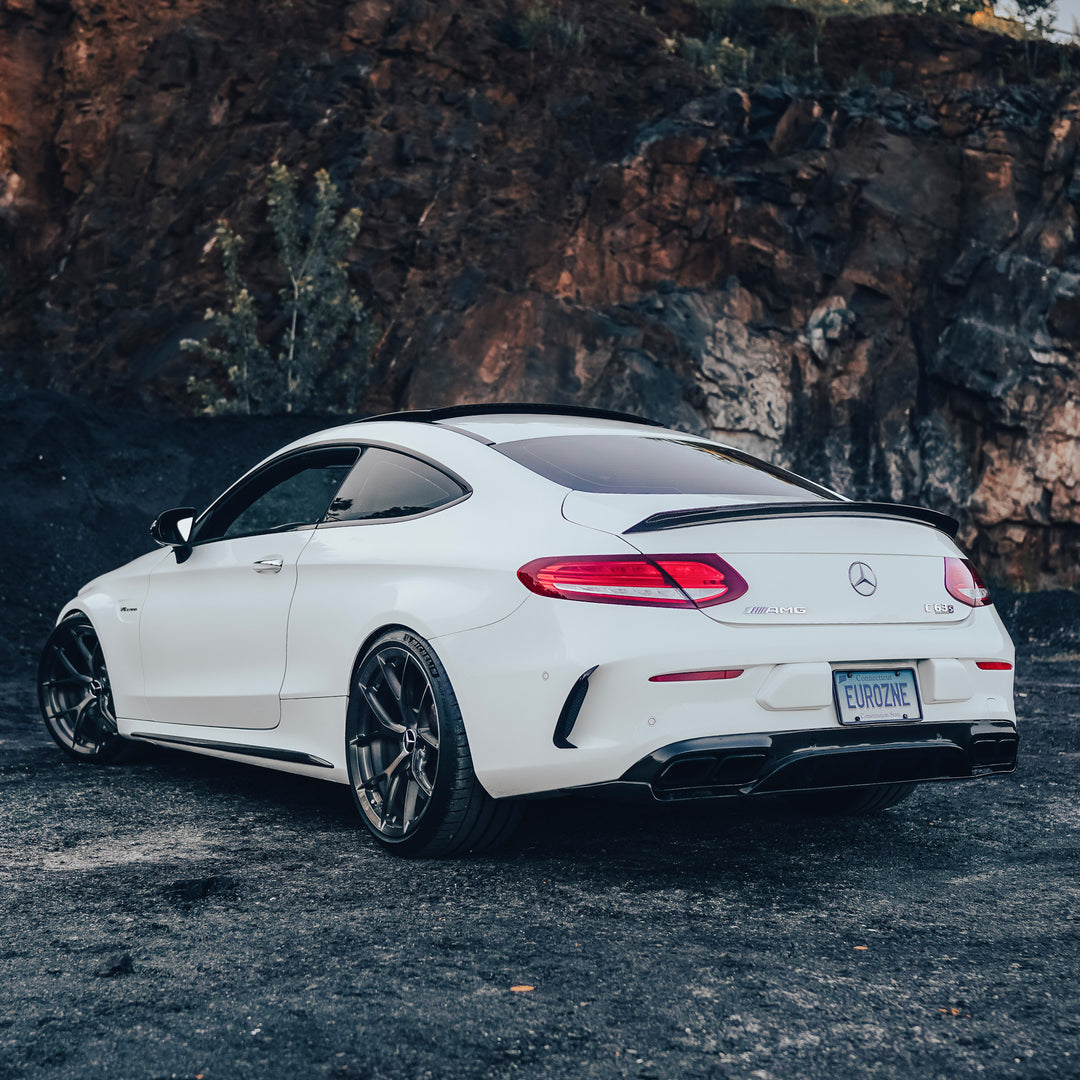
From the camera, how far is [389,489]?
4.62 metres

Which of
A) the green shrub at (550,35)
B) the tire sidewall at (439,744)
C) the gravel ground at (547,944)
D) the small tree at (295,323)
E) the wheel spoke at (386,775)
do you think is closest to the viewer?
the gravel ground at (547,944)

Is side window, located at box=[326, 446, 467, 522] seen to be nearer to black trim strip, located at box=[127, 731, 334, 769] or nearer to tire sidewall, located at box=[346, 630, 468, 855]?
tire sidewall, located at box=[346, 630, 468, 855]

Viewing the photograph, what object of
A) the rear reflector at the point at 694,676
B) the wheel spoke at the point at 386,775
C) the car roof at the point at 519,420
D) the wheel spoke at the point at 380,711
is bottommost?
the wheel spoke at the point at 386,775

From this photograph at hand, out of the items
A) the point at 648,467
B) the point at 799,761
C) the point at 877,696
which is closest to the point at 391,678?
the point at 648,467

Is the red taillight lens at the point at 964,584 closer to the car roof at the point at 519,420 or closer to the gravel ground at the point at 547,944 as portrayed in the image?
the gravel ground at the point at 547,944

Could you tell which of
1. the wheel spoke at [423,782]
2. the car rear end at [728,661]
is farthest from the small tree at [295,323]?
the car rear end at [728,661]

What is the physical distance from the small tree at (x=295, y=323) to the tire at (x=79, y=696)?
38.4ft

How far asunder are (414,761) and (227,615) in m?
1.39

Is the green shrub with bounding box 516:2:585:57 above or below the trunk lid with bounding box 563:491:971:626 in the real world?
above

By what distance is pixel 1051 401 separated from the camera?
740 inches

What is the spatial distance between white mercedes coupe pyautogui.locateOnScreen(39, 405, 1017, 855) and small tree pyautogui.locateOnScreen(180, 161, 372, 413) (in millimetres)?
13330

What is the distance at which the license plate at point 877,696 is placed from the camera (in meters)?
3.79

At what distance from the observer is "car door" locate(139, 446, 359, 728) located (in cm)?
481

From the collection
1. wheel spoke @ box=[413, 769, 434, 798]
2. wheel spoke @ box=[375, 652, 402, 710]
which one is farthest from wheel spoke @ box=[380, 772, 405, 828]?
wheel spoke @ box=[375, 652, 402, 710]
